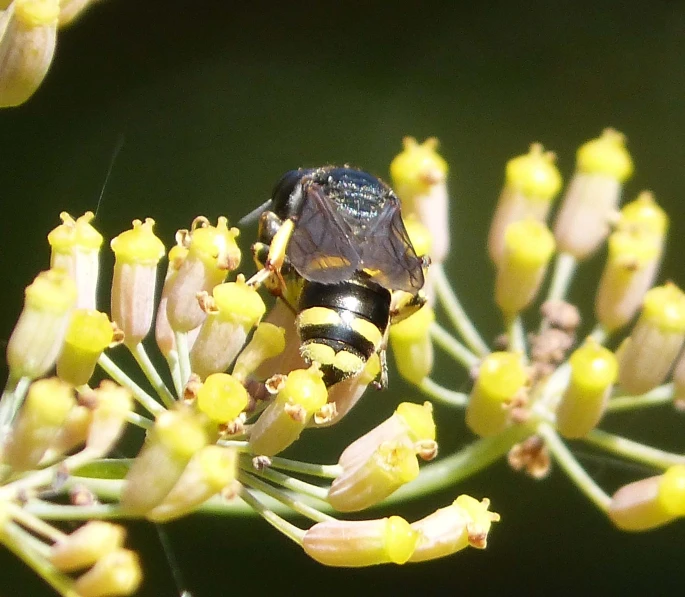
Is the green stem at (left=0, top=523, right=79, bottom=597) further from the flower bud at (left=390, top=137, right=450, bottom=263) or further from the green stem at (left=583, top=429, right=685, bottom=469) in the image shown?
the flower bud at (left=390, top=137, right=450, bottom=263)

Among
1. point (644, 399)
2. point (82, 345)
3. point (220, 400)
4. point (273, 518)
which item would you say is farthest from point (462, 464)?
point (82, 345)

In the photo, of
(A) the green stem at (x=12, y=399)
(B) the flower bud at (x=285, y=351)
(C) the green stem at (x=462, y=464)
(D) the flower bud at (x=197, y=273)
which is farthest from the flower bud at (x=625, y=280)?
(A) the green stem at (x=12, y=399)

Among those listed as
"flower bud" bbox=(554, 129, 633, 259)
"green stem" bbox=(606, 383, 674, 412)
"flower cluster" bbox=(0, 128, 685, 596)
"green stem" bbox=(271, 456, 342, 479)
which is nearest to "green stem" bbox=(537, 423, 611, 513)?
"flower cluster" bbox=(0, 128, 685, 596)

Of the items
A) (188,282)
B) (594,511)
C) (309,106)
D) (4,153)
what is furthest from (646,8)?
(188,282)

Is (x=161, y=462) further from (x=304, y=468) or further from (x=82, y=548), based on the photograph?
(x=304, y=468)

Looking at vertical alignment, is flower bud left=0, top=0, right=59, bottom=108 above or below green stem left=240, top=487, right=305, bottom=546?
above

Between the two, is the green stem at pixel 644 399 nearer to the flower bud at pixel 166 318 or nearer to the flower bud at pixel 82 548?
the flower bud at pixel 166 318
